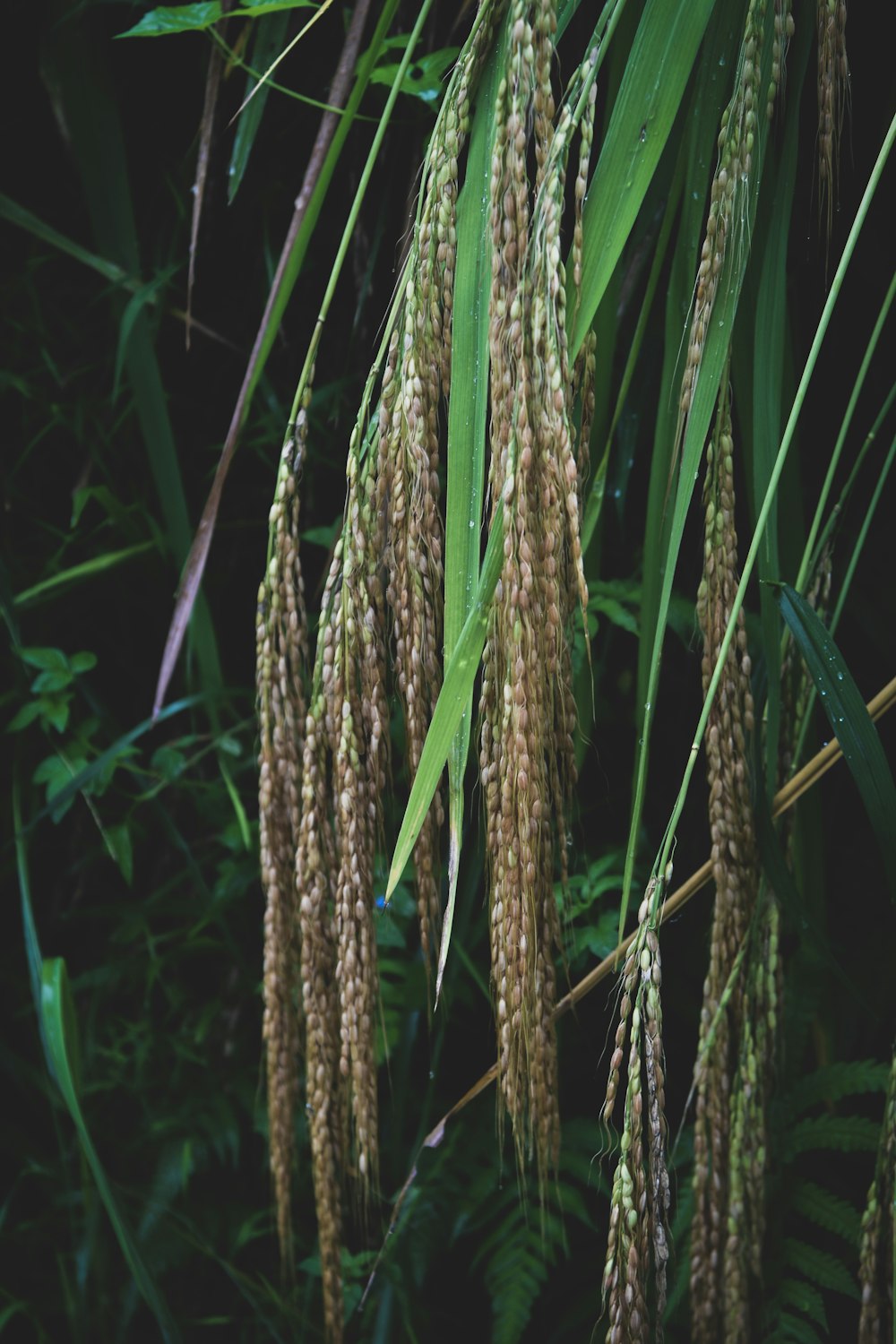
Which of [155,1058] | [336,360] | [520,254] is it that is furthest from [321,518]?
[520,254]

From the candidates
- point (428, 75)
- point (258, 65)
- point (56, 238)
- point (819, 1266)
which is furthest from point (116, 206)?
point (819, 1266)

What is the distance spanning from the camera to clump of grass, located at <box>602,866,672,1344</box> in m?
0.55

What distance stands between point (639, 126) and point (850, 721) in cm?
41

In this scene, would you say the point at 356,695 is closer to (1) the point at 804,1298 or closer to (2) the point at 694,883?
(2) the point at 694,883

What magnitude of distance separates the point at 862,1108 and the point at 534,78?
1.23 m

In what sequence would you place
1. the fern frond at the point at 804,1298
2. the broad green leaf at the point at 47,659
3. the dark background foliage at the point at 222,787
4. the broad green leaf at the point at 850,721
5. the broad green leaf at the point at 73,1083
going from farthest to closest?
the broad green leaf at the point at 47,659 → the dark background foliage at the point at 222,787 → the fern frond at the point at 804,1298 → the broad green leaf at the point at 73,1083 → the broad green leaf at the point at 850,721

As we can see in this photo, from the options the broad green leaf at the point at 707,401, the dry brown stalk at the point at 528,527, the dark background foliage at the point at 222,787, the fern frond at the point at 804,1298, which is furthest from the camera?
the dark background foliage at the point at 222,787

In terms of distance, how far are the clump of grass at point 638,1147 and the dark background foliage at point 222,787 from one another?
16.9 inches

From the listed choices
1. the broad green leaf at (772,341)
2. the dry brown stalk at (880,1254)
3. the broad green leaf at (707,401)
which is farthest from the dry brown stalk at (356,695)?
the dry brown stalk at (880,1254)

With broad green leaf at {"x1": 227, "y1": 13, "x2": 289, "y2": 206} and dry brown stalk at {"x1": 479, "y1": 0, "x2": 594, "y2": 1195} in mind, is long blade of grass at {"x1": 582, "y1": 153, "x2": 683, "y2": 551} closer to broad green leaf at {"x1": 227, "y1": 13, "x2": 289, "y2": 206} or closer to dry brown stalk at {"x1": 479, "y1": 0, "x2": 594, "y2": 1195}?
dry brown stalk at {"x1": 479, "y1": 0, "x2": 594, "y2": 1195}

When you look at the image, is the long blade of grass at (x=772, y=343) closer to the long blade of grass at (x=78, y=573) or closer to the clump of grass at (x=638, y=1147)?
the clump of grass at (x=638, y=1147)

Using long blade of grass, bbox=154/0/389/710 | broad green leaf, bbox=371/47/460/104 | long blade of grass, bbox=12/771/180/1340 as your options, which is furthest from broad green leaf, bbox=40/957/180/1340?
broad green leaf, bbox=371/47/460/104

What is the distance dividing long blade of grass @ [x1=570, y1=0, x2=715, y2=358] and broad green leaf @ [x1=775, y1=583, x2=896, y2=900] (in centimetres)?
27

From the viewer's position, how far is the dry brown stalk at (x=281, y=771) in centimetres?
63
